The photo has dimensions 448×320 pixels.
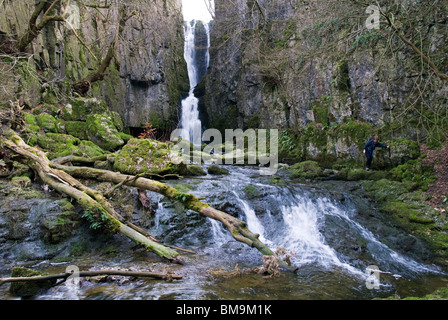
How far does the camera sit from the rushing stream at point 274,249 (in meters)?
4.02

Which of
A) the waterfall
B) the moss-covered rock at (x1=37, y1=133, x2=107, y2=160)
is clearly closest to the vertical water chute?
the waterfall

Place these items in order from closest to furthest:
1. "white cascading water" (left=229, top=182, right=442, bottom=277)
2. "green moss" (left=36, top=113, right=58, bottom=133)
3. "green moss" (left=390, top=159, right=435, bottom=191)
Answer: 1. "white cascading water" (left=229, top=182, right=442, bottom=277)
2. "green moss" (left=390, top=159, right=435, bottom=191)
3. "green moss" (left=36, top=113, right=58, bottom=133)

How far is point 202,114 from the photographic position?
83.4 feet

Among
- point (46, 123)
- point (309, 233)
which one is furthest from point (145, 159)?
point (309, 233)

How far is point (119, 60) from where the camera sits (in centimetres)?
1972

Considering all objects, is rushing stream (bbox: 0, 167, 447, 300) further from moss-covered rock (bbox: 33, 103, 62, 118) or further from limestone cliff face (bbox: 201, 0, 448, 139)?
moss-covered rock (bbox: 33, 103, 62, 118)

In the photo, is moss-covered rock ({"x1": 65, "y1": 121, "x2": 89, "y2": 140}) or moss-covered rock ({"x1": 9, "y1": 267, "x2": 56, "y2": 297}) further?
moss-covered rock ({"x1": 65, "y1": 121, "x2": 89, "y2": 140})

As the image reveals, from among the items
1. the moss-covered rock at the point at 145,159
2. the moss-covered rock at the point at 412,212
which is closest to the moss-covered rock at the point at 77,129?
the moss-covered rock at the point at 145,159

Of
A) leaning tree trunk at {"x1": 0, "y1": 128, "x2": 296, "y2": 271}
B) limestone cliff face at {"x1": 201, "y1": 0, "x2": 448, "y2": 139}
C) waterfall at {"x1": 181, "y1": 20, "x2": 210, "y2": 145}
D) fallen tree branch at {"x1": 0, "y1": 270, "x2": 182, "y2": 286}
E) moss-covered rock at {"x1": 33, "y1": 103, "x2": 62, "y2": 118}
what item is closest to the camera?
fallen tree branch at {"x1": 0, "y1": 270, "x2": 182, "y2": 286}

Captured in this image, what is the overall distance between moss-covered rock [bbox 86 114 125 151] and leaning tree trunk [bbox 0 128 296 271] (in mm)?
4042

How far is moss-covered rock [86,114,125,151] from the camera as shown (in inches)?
468
